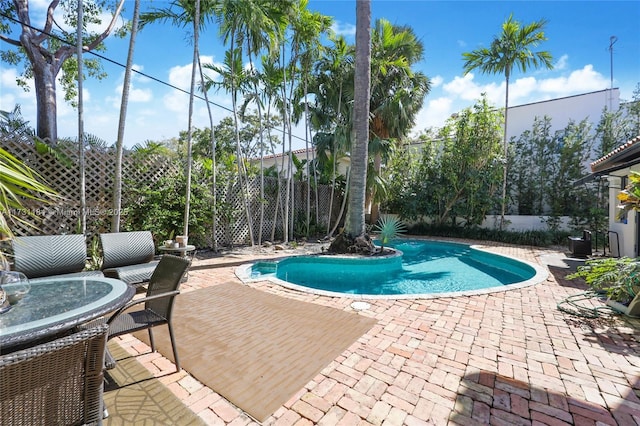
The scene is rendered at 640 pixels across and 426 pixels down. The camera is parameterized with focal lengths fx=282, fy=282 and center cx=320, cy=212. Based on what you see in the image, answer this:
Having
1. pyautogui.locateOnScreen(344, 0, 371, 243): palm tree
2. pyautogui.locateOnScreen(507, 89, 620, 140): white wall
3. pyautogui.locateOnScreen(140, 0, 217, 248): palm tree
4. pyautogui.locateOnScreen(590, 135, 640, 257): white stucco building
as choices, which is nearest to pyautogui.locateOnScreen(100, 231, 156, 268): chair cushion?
pyautogui.locateOnScreen(140, 0, 217, 248): palm tree

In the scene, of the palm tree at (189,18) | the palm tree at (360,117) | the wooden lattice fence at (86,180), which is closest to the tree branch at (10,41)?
the palm tree at (189,18)

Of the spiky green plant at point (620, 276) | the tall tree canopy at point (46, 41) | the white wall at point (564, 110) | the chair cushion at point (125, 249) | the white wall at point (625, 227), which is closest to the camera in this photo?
the spiky green plant at point (620, 276)

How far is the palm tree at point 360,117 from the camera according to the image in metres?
8.81

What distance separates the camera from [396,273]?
8.14m

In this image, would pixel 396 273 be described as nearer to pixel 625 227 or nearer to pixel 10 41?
pixel 625 227

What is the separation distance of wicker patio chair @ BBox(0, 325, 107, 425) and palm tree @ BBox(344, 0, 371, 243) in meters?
8.13

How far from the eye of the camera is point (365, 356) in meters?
3.01

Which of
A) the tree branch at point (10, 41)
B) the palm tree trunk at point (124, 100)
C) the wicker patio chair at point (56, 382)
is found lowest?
the wicker patio chair at point (56, 382)

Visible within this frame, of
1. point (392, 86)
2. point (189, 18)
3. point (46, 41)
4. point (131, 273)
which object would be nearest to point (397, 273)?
point (131, 273)

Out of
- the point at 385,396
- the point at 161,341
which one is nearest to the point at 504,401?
the point at 385,396

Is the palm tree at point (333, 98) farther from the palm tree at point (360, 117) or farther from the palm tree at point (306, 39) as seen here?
the palm tree at point (360, 117)

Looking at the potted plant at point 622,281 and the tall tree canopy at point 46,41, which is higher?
the tall tree canopy at point 46,41

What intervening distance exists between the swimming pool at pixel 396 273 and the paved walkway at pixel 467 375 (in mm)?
2055

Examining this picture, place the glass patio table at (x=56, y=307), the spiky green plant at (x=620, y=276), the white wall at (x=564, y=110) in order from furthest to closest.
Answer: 1. the white wall at (x=564, y=110)
2. the spiky green plant at (x=620, y=276)
3. the glass patio table at (x=56, y=307)
